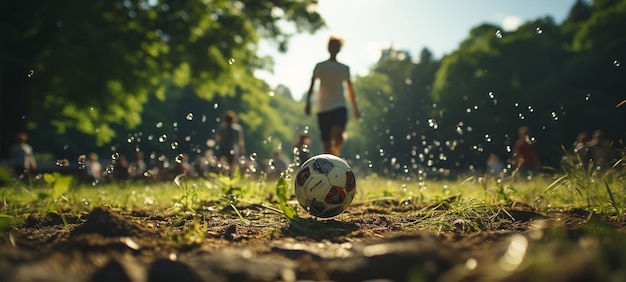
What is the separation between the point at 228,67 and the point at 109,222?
15002 millimetres

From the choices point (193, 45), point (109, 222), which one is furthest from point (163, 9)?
point (109, 222)

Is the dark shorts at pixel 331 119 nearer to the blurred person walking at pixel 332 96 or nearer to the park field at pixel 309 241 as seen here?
the blurred person walking at pixel 332 96

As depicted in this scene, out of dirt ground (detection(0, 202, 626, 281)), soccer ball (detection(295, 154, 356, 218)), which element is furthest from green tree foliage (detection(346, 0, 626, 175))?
dirt ground (detection(0, 202, 626, 281))

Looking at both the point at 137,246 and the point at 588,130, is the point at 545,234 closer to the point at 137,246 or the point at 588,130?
the point at 137,246

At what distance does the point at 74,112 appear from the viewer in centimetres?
2017

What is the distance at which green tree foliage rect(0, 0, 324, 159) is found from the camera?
13.7 meters

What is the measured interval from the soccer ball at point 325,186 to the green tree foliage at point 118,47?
10200 mm

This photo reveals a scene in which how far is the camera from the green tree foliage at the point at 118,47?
1370 centimetres

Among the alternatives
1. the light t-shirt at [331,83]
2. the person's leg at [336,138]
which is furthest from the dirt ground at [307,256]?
the person's leg at [336,138]

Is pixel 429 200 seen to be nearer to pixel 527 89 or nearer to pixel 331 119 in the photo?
pixel 331 119

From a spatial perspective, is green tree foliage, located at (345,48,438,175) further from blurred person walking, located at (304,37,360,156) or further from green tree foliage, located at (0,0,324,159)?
blurred person walking, located at (304,37,360,156)

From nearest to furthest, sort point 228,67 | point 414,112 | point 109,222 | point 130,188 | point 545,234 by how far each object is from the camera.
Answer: point 545,234, point 109,222, point 130,188, point 228,67, point 414,112

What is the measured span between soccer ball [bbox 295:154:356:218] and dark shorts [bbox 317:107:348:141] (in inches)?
139

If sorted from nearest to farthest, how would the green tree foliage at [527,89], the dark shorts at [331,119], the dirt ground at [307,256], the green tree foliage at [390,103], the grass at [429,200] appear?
the dirt ground at [307,256] → the grass at [429,200] → the dark shorts at [331,119] → the green tree foliage at [527,89] → the green tree foliage at [390,103]
